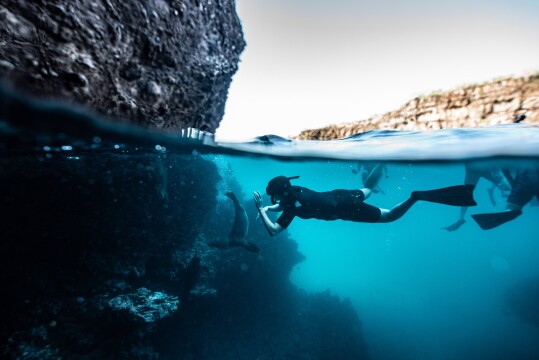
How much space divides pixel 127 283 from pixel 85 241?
2503 mm

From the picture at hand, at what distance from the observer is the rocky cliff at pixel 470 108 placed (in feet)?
18.0

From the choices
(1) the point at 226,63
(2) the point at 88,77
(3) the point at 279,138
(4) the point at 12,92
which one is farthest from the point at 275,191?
(4) the point at 12,92

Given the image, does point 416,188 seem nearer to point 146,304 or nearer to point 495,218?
point 495,218

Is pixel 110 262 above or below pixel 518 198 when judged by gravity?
below

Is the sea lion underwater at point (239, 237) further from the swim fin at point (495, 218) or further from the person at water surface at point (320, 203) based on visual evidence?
the swim fin at point (495, 218)

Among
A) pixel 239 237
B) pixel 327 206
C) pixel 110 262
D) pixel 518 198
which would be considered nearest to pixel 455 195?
pixel 518 198

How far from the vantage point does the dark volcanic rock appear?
8.52ft

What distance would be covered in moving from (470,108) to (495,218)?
3.88m

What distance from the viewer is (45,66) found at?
279cm

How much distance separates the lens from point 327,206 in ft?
24.7

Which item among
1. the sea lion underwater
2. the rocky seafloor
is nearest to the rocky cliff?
the sea lion underwater

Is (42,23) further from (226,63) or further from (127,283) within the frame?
(127,283)

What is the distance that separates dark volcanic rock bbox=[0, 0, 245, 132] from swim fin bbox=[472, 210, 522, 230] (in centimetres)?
898

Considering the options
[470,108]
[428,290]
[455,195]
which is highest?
[470,108]
